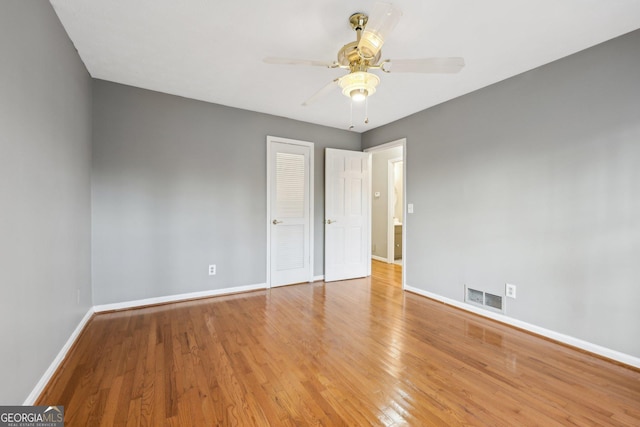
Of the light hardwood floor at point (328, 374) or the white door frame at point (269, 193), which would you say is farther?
the white door frame at point (269, 193)

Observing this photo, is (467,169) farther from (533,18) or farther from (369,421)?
(369,421)

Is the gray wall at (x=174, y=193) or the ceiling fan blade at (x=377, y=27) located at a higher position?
the ceiling fan blade at (x=377, y=27)

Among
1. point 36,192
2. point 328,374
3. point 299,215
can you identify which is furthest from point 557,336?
point 36,192

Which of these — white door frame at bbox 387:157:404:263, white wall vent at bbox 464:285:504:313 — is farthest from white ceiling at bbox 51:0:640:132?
white door frame at bbox 387:157:404:263

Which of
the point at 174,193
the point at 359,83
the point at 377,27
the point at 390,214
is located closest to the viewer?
the point at 377,27

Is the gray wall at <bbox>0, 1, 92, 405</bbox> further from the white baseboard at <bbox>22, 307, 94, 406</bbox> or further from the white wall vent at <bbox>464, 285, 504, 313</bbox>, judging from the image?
the white wall vent at <bbox>464, 285, 504, 313</bbox>

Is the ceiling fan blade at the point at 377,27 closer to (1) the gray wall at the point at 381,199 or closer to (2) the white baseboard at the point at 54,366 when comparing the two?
(2) the white baseboard at the point at 54,366

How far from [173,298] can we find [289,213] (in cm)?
184

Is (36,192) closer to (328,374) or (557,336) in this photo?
(328,374)

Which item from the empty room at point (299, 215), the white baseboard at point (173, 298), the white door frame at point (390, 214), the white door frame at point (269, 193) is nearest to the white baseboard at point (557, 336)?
the empty room at point (299, 215)

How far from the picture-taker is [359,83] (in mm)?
1808

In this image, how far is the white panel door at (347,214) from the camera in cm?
439

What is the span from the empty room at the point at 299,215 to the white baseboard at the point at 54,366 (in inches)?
0.9

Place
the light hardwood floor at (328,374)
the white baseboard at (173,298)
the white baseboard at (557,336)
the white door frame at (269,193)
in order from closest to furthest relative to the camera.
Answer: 1. the light hardwood floor at (328,374)
2. the white baseboard at (557,336)
3. the white baseboard at (173,298)
4. the white door frame at (269,193)
